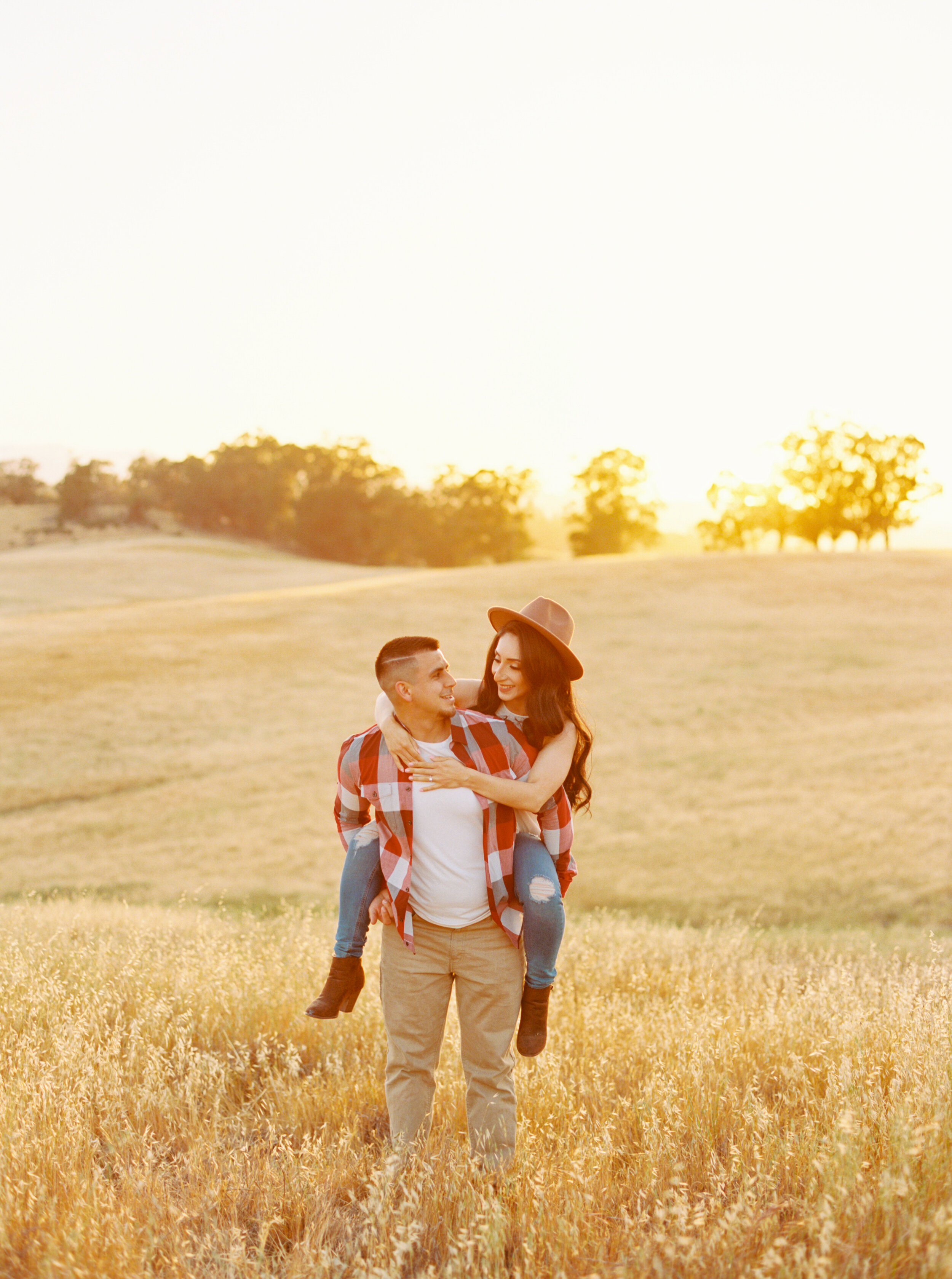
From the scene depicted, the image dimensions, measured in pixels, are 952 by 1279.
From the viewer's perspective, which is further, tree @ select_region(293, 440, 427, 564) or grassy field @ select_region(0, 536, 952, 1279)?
tree @ select_region(293, 440, 427, 564)

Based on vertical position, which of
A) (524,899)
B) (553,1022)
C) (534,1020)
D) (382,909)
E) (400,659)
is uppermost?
(400,659)

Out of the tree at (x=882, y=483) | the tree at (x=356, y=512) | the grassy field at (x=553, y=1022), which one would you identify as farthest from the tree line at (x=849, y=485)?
the grassy field at (x=553, y=1022)

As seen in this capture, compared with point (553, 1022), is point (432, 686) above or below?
above

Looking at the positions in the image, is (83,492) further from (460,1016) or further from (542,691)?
(460,1016)

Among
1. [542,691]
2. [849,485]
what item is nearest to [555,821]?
[542,691]

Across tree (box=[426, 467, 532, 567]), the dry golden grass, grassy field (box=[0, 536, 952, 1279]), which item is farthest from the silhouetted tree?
the dry golden grass

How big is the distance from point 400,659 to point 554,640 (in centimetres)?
64

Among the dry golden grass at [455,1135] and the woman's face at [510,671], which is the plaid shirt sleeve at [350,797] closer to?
the woman's face at [510,671]

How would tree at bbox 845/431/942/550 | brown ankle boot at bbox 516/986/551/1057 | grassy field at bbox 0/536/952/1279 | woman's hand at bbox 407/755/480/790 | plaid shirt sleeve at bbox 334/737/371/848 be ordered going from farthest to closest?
tree at bbox 845/431/942/550 < plaid shirt sleeve at bbox 334/737/371/848 < brown ankle boot at bbox 516/986/551/1057 < woman's hand at bbox 407/755/480/790 < grassy field at bbox 0/536/952/1279

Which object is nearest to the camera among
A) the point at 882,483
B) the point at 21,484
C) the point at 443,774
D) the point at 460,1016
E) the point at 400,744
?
the point at 443,774

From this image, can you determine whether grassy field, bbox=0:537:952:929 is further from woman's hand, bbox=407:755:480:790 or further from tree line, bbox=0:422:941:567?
tree line, bbox=0:422:941:567

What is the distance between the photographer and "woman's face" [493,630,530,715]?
4066 mm

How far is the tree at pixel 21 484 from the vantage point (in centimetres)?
10381

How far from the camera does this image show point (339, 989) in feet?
A: 13.1
